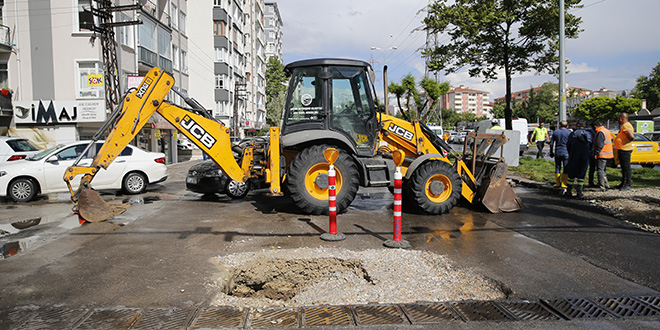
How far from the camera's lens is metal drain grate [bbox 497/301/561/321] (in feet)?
12.2

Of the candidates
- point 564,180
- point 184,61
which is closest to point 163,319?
point 564,180

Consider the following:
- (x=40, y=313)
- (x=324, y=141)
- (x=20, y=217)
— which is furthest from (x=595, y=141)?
(x=20, y=217)

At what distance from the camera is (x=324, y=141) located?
831 cm

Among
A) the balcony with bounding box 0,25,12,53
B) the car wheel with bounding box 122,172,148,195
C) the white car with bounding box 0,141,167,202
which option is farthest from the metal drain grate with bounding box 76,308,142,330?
the balcony with bounding box 0,25,12,53

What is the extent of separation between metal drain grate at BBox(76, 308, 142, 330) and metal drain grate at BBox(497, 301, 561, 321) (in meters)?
3.37

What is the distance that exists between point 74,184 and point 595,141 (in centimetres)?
1422

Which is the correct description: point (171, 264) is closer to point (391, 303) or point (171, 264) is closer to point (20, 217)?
point (391, 303)

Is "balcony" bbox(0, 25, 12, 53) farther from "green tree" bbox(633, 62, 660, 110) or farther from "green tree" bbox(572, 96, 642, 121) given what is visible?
"green tree" bbox(633, 62, 660, 110)

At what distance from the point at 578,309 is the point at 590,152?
7.84 metres

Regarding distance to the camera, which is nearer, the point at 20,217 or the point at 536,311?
the point at 536,311

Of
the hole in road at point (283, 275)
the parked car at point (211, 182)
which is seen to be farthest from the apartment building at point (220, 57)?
the hole in road at point (283, 275)

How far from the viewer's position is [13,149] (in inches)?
574

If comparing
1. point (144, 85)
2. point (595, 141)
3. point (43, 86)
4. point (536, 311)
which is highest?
point (43, 86)

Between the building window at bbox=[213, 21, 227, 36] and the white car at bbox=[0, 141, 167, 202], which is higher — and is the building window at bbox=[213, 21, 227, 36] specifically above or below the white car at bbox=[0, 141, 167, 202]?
above
